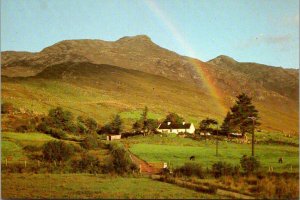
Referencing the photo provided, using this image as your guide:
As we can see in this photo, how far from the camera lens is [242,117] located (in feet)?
230

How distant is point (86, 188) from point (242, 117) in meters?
52.0

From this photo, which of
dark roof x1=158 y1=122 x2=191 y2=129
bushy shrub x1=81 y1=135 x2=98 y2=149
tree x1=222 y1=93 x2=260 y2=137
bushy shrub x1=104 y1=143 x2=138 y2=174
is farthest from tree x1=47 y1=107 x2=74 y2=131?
bushy shrub x1=104 y1=143 x2=138 y2=174

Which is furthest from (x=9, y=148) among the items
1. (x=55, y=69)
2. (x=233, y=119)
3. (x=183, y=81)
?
(x=183, y=81)

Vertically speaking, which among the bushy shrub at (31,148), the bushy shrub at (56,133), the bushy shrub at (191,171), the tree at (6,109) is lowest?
the bushy shrub at (191,171)

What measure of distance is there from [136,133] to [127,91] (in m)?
75.7

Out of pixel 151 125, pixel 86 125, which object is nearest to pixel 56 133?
pixel 86 125

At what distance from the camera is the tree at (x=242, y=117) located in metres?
69.7

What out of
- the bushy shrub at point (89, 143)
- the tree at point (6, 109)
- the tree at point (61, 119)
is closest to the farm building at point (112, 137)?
the tree at point (61, 119)

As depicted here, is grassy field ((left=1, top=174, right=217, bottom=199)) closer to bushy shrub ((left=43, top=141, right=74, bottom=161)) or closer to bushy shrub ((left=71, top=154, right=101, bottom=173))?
bushy shrub ((left=71, top=154, right=101, bottom=173))

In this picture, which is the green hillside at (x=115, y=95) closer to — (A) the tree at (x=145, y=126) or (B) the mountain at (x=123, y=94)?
(B) the mountain at (x=123, y=94)

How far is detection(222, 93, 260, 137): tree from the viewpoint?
69.7 metres

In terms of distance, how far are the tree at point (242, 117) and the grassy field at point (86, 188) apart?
4585 centimetres

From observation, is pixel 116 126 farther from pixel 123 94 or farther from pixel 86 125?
pixel 123 94

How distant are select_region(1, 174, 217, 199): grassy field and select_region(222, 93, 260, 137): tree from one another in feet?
150
